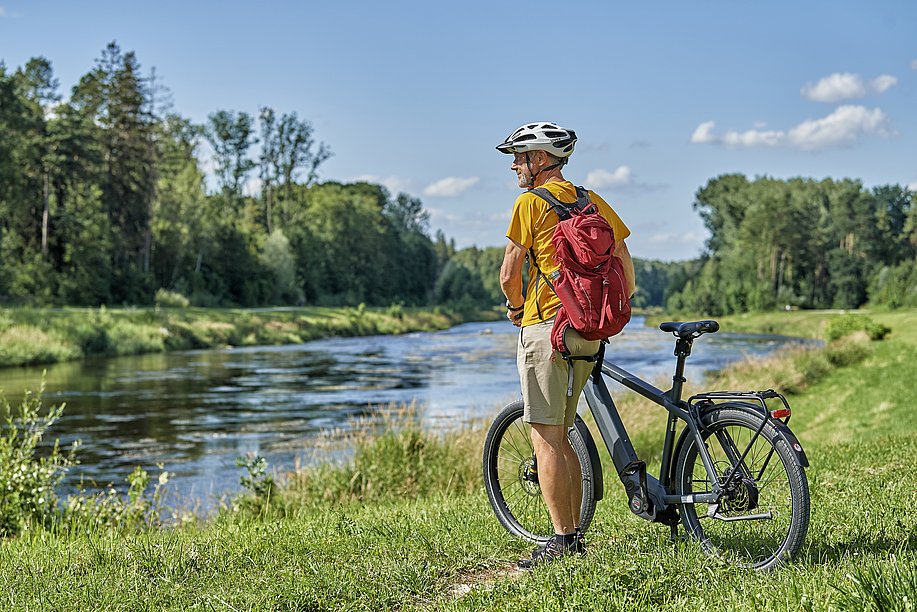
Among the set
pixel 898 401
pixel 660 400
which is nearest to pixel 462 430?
pixel 660 400

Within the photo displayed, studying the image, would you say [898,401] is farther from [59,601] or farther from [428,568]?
[59,601]

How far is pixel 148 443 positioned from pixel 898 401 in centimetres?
1383

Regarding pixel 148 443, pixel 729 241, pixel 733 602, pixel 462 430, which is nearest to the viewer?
pixel 733 602

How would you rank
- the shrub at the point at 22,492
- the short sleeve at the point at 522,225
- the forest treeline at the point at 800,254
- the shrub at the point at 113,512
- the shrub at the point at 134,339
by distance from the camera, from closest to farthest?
1. the short sleeve at the point at 522,225
2. the shrub at the point at 22,492
3. the shrub at the point at 113,512
4. the shrub at the point at 134,339
5. the forest treeline at the point at 800,254

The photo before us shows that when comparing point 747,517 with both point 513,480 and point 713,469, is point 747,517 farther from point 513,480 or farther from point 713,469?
point 513,480

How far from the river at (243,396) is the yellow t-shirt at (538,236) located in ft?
21.1

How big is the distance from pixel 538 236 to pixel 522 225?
101 millimetres

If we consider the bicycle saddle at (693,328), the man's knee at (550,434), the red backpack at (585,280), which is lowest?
the man's knee at (550,434)

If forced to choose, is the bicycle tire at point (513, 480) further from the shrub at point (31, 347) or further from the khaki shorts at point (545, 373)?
the shrub at point (31, 347)

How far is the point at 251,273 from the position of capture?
61312mm

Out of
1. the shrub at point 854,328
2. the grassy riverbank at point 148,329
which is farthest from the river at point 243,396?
the shrub at point 854,328

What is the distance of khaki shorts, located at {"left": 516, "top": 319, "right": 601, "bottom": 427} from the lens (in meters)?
4.30

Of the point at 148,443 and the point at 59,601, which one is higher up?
the point at 59,601

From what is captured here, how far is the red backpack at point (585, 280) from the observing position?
4.19 metres
